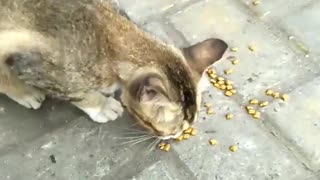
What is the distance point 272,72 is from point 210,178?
2.41 feet

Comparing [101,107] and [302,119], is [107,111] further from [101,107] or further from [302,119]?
[302,119]

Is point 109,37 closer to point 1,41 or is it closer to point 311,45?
point 1,41

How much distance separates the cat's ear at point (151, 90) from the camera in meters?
2.79

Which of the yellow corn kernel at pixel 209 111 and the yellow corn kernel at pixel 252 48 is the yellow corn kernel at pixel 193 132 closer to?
the yellow corn kernel at pixel 209 111

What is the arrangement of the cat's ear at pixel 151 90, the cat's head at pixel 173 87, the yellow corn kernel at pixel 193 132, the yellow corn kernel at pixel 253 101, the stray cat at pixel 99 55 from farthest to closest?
the yellow corn kernel at pixel 253 101, the yellow corn kernel at pixel 193 132, the stray cat at pixel 99 55, the cat's head at pixel 173 87, the cat's ear at pixel 151 90

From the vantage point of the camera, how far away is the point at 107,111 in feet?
11.6

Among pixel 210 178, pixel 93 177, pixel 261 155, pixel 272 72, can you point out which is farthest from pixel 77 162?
pixel 272 72

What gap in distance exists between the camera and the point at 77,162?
342 cm

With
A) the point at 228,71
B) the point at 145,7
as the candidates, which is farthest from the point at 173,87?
the point at 145,7

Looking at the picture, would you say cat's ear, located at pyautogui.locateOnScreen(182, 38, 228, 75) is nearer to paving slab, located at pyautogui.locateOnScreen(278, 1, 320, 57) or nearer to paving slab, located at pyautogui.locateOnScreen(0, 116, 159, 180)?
paving slab, located at pyautogui.locateOnScreen(0, 116, 159, 180)

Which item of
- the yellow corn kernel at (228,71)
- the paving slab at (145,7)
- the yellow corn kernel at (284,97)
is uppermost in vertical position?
the paving slab at (145,7)

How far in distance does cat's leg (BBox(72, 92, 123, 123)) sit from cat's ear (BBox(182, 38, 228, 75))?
591 mm

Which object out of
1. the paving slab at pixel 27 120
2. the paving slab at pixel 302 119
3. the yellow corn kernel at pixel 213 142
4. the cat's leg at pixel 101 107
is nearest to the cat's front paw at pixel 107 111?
the cat's leg at pixel 101 107

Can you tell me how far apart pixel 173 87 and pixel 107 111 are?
693 millimetres
